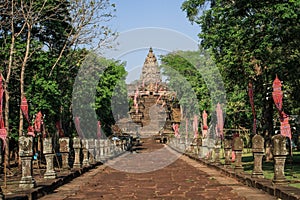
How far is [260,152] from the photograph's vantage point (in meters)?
13.5

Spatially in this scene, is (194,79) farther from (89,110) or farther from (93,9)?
(93,9)

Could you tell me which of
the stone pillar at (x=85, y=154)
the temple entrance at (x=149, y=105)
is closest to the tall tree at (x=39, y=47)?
the stone pillar at (x=85, y=154)

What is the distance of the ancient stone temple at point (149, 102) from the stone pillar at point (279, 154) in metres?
61.7

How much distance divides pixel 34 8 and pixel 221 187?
1287 cm

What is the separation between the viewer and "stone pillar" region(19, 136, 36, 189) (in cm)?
1199

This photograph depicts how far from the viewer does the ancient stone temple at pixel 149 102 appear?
77.1 meters

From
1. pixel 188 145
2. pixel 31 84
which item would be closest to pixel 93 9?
pixel 31 84

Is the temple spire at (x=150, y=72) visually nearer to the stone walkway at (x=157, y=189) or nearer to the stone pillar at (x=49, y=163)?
the stone walkway at (x=157, y=189)

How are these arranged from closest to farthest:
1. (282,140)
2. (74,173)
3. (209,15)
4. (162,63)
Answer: (282,140)
(74,173)
(209,15)
(162,63)

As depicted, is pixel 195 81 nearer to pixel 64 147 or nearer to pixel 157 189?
pixel 64 147

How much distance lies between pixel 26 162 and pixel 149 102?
6908 centimetres

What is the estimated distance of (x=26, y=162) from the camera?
1230 cm

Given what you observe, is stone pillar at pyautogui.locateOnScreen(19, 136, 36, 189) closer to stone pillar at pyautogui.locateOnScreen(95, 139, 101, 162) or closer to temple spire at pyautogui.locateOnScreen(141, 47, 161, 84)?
stone pillar at pyautogui.locateOnScreen(95, 139, 101, 162)

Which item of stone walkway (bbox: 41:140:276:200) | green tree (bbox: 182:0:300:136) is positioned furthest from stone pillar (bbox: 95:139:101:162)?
stone walkway (bbox: 41:140:276:200)
